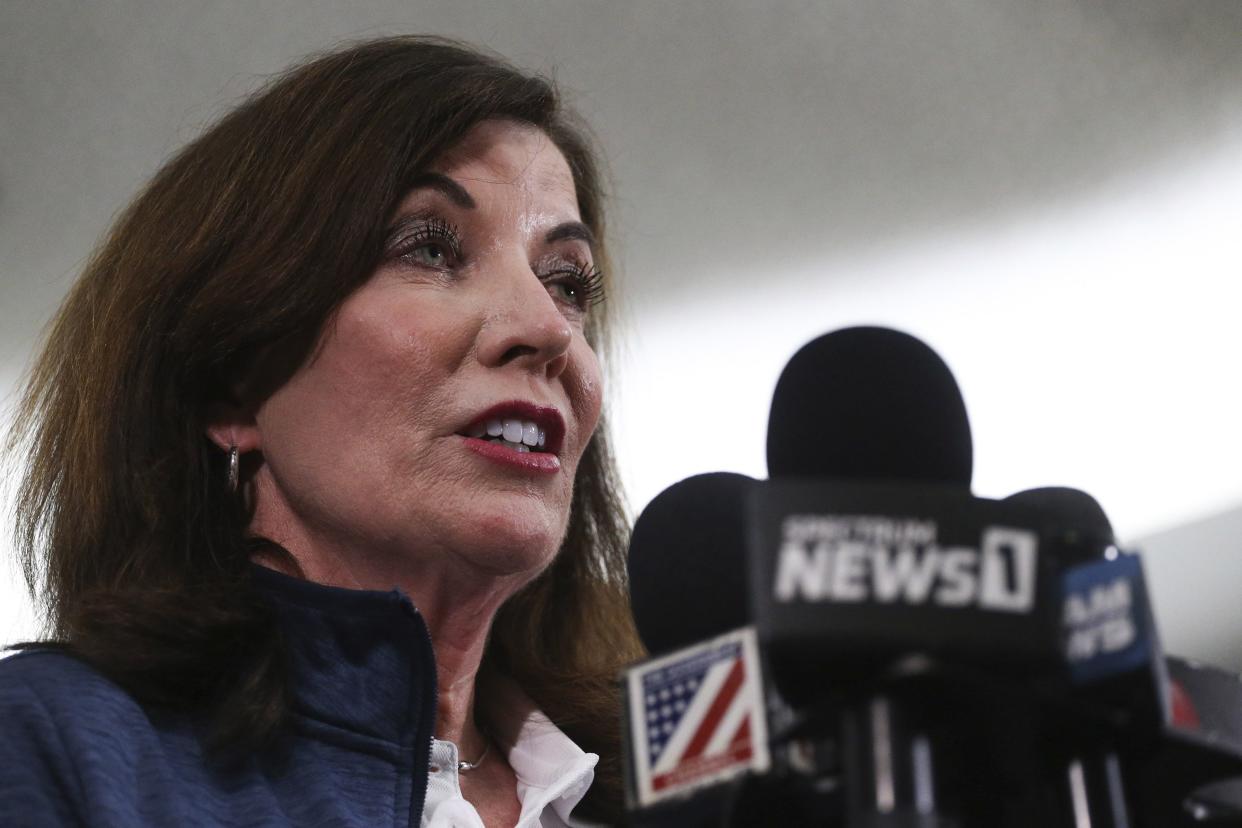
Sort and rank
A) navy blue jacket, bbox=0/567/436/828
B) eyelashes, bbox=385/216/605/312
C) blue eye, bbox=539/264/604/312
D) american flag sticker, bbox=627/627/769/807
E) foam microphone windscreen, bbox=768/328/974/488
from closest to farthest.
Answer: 1. american flag sticker, bbox=627/627/769/807
2. foam microphone windscreen, bbox=768/328/974/488
3. navy blue jacket, bbox=0/567/436/828
4. eyelashes, bbox=385/216/605/312
5. blue eye, bbox=539/264/604/312

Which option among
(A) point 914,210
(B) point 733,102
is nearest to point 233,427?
(B) point 733,102

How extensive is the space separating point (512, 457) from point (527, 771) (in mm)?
315

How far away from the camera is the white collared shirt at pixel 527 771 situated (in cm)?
114

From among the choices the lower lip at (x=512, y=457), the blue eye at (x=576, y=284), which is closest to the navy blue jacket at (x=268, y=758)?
the lower lip at (x=512, y=457)

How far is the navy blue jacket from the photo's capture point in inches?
36.4

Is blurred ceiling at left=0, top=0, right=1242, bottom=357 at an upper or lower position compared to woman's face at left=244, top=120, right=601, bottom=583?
upper

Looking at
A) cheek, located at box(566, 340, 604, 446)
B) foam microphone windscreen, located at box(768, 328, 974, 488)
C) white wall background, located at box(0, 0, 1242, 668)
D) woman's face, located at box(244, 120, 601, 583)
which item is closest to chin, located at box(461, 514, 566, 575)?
woman's face, located at box(244, 120, 601, 583)

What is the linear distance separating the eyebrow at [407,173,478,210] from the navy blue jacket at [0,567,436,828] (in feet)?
1.16

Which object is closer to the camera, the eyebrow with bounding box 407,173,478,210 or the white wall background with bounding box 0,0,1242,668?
the eyebrow with bounding box 407,173,478,210

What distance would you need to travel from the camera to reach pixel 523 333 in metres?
1.17

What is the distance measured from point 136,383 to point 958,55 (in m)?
1.68

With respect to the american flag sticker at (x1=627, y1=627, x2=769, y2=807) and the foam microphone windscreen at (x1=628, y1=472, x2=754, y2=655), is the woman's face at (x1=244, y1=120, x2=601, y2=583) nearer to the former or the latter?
the foam microphone windscreen at (x1=628, y1=472, x2=754, y2=655)

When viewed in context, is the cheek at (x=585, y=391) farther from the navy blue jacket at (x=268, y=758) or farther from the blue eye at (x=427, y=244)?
the navy blue jacket at (x=268, y=758)

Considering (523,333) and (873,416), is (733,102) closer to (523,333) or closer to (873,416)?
(523,333)
